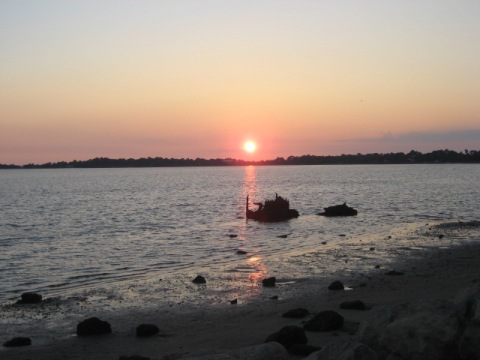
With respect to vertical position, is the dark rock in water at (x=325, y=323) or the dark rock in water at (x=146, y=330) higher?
the dark rock in water at (x=325, y=323)

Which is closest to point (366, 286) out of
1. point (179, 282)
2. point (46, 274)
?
point (179, 282)

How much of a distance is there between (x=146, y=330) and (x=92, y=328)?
1.60m

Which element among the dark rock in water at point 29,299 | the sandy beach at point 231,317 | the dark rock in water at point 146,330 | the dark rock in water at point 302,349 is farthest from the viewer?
the dark rock in water at point 29,299

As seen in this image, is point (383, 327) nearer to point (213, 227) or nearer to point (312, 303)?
point (312, 303)

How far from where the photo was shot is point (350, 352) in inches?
303

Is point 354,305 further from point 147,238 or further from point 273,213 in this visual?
point 273,213

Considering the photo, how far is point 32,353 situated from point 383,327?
9.55 metres

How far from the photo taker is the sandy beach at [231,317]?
13781 millimetres

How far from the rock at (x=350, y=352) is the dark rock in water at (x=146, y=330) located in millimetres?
8049

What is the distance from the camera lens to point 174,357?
40.8 ft

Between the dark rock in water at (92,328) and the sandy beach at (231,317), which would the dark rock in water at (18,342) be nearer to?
the sandy beach at (231,317)

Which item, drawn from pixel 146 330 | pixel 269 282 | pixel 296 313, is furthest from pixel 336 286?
pixel 146 330

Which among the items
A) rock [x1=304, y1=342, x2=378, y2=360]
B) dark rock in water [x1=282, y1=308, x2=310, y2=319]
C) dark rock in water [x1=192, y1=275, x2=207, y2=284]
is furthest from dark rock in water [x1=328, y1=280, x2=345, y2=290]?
rock [x1=304, y1=342, x2=378, y2=360]

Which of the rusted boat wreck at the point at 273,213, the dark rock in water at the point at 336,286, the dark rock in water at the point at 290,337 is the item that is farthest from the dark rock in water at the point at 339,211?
the dark rock in water at the point at 290,337
